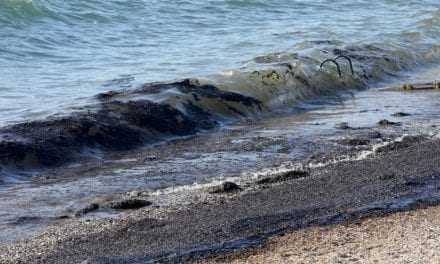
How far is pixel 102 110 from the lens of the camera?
10.6m

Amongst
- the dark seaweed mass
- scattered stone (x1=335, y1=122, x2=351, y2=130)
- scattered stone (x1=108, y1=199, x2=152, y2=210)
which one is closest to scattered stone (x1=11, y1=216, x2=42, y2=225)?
scattered stone (x1=108, y1=199, x2=152, y2=210)

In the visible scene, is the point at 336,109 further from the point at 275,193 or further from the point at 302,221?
the point at 302,221

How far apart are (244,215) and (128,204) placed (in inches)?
39.2

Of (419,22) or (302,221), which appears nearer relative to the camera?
(302,221)

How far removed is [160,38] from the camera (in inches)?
760

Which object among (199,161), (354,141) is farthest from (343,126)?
(199,161)

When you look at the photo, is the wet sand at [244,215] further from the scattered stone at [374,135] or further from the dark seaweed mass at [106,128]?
the dark seaweed mass at [106,128]

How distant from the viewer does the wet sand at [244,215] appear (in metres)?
6.28

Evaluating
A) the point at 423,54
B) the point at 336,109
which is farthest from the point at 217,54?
the point at 336,109

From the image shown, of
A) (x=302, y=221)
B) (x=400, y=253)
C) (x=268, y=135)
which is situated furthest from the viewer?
(x=268, y=135)

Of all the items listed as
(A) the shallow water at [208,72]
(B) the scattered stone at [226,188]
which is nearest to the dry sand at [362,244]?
(B) the scattered stone at [226,188]

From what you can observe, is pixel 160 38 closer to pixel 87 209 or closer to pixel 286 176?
pixel 286 176

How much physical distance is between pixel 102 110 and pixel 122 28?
33.4ft

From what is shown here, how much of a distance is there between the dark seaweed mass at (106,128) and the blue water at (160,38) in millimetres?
684
